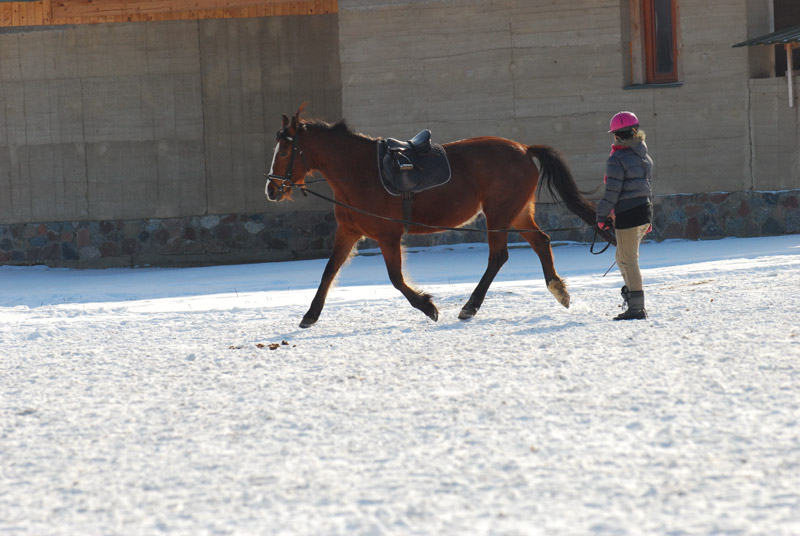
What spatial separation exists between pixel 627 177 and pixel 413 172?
1.92 m

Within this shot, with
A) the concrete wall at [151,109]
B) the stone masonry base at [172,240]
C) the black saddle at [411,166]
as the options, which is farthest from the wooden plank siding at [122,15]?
the black saddle at [411,166]

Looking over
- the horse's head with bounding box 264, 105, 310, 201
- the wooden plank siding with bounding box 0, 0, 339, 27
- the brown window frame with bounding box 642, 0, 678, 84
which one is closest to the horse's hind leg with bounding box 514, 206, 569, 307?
the horse's head with bounding box 264, 105, 310, 201

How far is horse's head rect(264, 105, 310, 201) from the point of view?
938 centimetres

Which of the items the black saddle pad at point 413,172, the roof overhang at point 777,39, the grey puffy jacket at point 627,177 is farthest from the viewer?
the roof overhang at point 777,39

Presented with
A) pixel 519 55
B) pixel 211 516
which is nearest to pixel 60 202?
pixel 519 55

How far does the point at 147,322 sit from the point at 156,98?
9.31m

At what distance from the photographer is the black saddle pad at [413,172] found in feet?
30.7

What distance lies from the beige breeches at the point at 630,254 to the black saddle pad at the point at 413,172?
1703 millimetres

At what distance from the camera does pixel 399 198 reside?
31.1 feet

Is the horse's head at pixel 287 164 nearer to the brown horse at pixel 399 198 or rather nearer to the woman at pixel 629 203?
the brown horse at pixel 399 198

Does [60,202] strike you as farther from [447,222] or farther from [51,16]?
[447,222]

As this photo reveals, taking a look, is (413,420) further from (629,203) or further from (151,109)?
(151,109)

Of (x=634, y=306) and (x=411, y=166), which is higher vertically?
(x=411, y=166)

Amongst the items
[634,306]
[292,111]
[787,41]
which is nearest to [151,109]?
[292,111]
